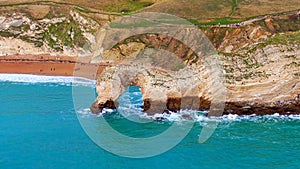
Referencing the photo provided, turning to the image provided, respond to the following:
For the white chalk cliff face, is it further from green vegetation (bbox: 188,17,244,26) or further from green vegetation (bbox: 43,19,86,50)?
green vegetation (bbox: 43,19,86,50)

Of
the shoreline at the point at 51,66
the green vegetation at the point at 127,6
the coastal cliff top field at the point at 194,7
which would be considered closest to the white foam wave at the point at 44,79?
the shoreline at the point at 51,66

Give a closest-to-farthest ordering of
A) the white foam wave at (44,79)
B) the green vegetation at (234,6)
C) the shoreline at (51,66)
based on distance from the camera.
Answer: the white foam wave at (44,79) < the shoreline at (51,66) < the green vegetation at (234,6)

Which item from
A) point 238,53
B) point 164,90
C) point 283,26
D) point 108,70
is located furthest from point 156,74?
point 283,26

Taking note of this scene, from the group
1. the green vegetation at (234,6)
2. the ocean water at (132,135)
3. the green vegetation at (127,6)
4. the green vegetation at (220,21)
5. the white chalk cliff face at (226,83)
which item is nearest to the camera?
the ocean water at (132,135)

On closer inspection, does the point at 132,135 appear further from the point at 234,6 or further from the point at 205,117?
the point at 234,6

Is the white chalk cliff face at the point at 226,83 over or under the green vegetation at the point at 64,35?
over

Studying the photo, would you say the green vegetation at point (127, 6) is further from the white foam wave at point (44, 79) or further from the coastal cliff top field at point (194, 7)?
the white foam wave at point (44, 79)

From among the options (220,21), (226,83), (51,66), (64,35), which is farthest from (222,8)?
(226,83)
